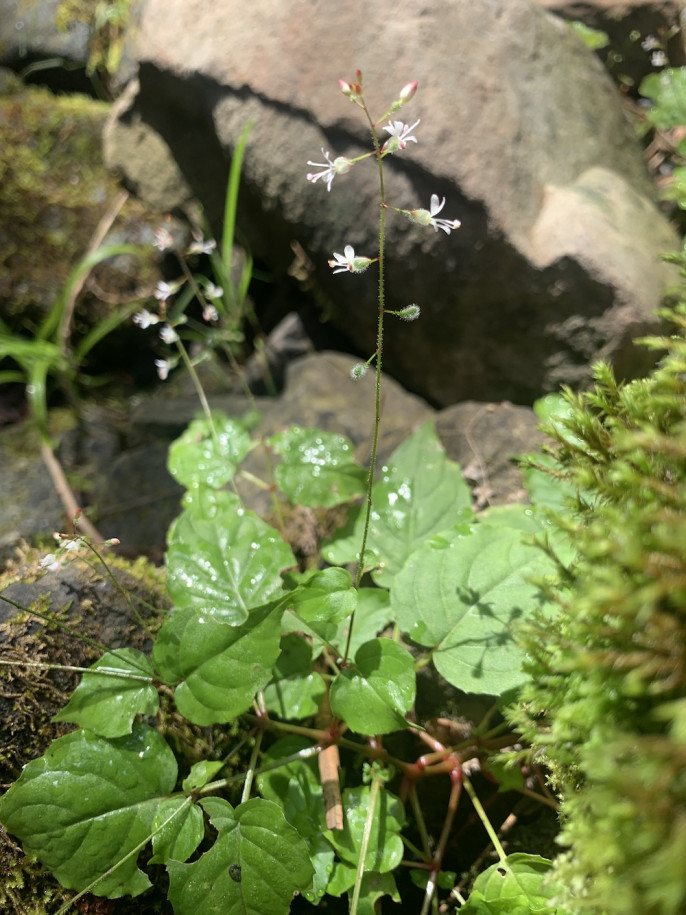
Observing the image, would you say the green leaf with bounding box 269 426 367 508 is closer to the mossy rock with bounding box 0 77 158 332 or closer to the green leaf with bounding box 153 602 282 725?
the green leaf with bounding box 153 602 282 725

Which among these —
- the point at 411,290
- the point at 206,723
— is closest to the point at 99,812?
the point at 206,723

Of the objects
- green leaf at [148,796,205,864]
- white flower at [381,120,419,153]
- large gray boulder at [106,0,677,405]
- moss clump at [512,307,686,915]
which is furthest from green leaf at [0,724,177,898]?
large gray boulder at [106,0,677,405]

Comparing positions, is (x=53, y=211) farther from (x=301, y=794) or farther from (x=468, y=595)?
(x=301, y=794)

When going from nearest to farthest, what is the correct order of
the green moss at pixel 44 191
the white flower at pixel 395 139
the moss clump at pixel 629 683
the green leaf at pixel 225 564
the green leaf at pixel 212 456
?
1. the moss clump at pixel 629 683
2. the white flower at pixel 395 139
3. the green leaf at pixel 225 564
4. the green leaf at pixel 212 456
5. the green moss at pixel 44 191

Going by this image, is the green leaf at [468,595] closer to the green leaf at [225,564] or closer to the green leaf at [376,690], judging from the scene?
the green leaf at [376,690]

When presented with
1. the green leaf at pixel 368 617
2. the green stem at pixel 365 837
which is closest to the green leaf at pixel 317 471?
the green leaf at pixel 368 617
